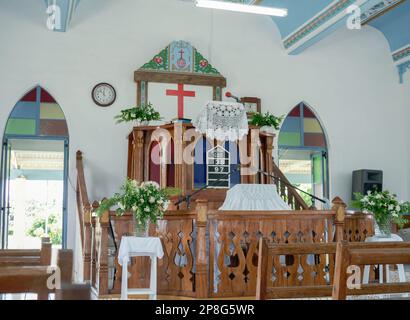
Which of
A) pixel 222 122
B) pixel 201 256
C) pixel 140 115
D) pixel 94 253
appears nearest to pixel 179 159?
pixel 222 122

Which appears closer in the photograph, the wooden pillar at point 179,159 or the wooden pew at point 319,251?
the wooden pew at point 319,251

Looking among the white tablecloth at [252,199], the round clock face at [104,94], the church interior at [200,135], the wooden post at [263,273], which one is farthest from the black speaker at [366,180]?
the wooden post at [263,273]

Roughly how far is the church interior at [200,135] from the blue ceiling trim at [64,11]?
Answer: 0.04 meters

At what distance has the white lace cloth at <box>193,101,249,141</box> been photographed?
766 cm

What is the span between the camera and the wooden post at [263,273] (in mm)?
2266

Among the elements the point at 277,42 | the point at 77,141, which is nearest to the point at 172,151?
the point at 77,141

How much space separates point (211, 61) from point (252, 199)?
4.12m

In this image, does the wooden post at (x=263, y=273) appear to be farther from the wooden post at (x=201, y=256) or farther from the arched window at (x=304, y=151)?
the arched window at (x=304, y=151)

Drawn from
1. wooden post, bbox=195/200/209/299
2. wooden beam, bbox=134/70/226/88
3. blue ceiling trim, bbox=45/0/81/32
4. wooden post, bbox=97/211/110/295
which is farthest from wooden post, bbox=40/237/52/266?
wooden beam, bbox=134/70/226/88

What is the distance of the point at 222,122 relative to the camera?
304 inches

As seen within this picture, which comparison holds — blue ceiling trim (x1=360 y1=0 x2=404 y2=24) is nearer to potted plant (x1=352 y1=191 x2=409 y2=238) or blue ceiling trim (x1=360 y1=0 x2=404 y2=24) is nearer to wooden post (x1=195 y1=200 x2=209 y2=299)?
potted plant (x1=352 y1=191 x2=409 y2=238)

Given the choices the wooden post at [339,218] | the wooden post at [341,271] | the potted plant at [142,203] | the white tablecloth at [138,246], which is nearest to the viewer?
the wooden post at [341,271]

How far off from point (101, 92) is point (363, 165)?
214 inches

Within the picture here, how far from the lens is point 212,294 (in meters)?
5.41
